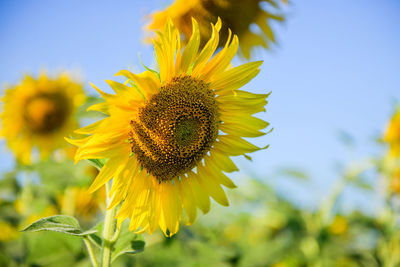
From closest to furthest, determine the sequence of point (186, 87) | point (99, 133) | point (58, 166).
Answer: point (99, 133), point (186, 87), point (58, 166)

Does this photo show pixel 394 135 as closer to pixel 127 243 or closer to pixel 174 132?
pixel 174 132

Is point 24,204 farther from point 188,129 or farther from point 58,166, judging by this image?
point 188,129

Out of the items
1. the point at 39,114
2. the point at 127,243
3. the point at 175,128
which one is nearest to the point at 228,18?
the point at 175,128

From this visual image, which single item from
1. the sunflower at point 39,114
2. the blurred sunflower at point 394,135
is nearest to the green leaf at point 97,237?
the sunflower at point 39,114

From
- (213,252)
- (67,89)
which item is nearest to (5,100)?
(67,89)

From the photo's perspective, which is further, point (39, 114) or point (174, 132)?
point (39, 114)

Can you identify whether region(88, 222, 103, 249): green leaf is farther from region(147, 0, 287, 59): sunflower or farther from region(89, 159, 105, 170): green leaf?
region(147, 0, 287, 59): sunflower
